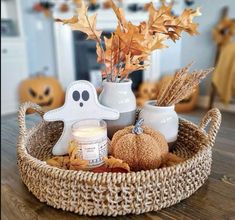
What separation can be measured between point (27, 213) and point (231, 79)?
1.79m

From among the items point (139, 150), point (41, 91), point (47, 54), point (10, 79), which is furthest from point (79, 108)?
point (47, 54)

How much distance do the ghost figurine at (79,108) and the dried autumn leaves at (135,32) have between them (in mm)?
80

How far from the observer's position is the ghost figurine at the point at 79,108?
534mm

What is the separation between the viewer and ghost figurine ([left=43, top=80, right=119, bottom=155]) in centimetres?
53

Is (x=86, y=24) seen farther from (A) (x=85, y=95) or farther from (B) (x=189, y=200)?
(B) (x=189, y=200)

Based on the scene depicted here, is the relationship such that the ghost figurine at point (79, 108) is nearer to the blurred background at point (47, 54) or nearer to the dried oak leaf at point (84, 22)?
the dried oak leaf at point (84, 22)

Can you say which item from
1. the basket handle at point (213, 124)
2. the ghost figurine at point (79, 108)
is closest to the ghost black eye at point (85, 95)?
the ghost figurine at point (79, 108)

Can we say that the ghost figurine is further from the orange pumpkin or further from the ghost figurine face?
the orange pumpkin

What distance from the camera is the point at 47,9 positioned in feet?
8.45

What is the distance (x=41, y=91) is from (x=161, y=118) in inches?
76.5

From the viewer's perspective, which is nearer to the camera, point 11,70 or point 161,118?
point 161,118

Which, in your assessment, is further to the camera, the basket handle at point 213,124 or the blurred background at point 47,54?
the blurred background at point 47,54

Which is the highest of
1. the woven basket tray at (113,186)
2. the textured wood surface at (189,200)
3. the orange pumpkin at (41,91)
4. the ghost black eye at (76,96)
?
the ghost black eye at (76,96)

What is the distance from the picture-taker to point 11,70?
2455 mm
